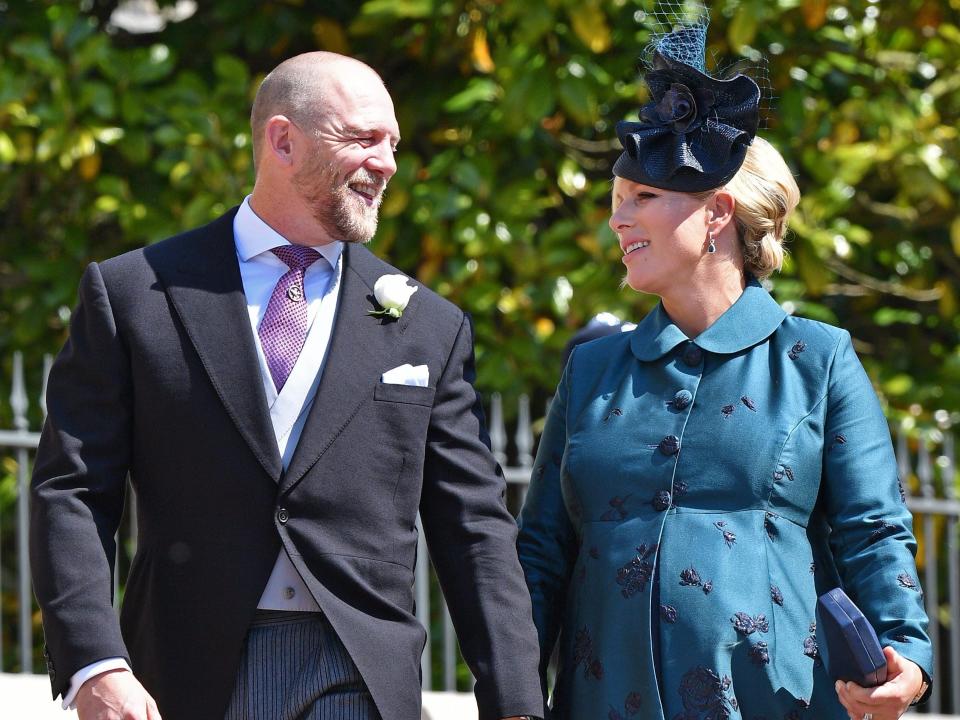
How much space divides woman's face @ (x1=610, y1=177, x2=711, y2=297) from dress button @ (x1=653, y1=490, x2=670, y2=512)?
16.1 inches

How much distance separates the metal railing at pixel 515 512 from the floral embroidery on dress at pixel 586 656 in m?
1.85

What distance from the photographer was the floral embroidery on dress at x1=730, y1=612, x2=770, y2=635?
2.62 metres

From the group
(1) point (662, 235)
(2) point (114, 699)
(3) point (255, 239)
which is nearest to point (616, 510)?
(1) point (662, 235)

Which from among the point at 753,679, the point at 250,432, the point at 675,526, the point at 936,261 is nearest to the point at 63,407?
the point at 250,432

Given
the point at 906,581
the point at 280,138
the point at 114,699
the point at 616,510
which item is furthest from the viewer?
the point at 280,138

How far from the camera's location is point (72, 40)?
502cm

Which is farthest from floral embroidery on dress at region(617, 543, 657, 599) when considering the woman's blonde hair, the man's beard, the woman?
the man's beard

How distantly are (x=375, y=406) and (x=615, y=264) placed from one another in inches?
94.3

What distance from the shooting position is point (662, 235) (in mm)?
2855

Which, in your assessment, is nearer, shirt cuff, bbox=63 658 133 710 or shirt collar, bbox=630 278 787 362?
shirt cuff, bbox=63 658 133 710

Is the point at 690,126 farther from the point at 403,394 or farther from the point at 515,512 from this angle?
the point at 515,512

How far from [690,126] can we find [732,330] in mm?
399

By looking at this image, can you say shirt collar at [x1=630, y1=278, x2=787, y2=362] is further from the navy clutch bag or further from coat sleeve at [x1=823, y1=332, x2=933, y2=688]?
the navy clutch bag

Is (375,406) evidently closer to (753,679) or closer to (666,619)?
(666,619)
